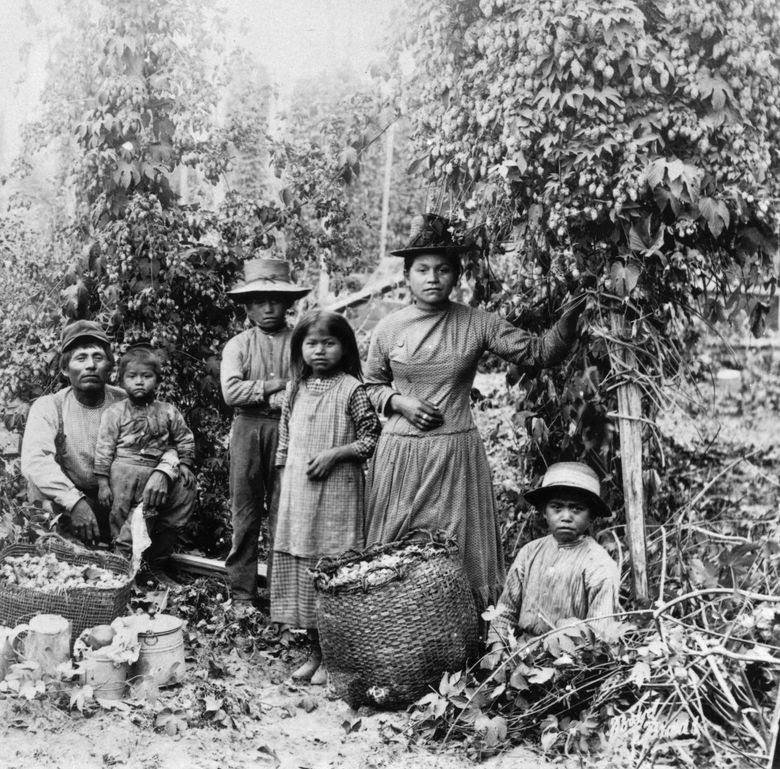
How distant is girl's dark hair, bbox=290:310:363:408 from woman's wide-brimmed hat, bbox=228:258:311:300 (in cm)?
69

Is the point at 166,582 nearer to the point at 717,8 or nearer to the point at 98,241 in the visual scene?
the point at 98,241

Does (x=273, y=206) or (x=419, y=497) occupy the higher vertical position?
(x=273, y=206)

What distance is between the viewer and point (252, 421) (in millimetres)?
4906

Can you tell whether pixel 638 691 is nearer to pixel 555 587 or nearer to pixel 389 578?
pixel 555 587

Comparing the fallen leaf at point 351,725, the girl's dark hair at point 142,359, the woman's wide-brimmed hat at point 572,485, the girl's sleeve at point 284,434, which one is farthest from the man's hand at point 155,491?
the woman's wide-brimmed hat at point 572,485

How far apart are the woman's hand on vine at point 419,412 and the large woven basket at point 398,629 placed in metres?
0.57

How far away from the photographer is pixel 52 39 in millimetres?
6309

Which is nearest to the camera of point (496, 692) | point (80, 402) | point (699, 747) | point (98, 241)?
point (699, 747)

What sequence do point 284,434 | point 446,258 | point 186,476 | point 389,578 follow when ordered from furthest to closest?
1. point 186,476
2. point 284,434
3. point 446,258
4. point 389,578

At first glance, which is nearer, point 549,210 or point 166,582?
point 549,210

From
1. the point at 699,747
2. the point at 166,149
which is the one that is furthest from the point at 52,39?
the point at 699,747

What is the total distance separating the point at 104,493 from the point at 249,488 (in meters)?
0.88

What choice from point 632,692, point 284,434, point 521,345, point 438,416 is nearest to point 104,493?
Answer: point 284,434

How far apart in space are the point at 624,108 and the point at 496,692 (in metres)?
2.43
